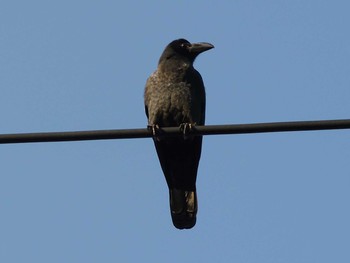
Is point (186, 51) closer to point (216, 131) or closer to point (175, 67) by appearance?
point (175, 67)

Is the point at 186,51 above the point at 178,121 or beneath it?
above

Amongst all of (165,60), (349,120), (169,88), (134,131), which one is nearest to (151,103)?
(169,88)

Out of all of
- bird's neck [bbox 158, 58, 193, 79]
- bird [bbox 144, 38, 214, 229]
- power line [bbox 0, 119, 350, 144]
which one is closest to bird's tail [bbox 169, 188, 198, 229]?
bird [bbox 144, 38, 214, 229]

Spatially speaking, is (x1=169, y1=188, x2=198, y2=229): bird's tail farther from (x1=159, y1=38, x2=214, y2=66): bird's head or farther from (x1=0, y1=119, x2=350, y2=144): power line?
(x1=0, y1=119, x2=350, y2=144): power line

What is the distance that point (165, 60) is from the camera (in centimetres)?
947

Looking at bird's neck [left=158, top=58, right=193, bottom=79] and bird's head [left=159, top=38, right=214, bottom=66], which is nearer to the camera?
bird's neck [left=158, top=58, right=193, bottom=79]

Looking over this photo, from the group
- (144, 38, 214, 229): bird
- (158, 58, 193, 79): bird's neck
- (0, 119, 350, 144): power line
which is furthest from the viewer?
(158, 58, 193, 79): bird's neck

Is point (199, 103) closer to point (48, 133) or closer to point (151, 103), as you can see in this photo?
point (151, 103)

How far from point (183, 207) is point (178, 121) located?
0.88 meters

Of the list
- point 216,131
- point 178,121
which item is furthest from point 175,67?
point 216,131

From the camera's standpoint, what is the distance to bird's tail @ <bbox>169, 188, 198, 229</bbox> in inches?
340

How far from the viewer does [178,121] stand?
28.3ft

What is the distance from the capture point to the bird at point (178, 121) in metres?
8.64

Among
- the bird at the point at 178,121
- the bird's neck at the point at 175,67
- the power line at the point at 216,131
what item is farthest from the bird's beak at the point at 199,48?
the power line at the point at 216,131
